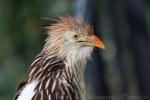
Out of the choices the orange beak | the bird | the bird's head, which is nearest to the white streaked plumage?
the bird

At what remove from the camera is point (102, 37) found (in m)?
9.66

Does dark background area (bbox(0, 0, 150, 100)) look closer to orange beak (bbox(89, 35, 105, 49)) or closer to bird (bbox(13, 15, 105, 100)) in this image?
bird (bbox(13, 15, 105, 100))

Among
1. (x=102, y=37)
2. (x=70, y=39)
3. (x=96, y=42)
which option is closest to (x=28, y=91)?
(x=70, y=39)

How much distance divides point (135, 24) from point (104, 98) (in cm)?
100

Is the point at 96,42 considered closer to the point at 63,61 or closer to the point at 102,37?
the point at 63,61

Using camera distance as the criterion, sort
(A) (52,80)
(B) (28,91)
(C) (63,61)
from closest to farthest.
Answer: (B) (28,91) → (A) (52,80) → (C) (63,61)

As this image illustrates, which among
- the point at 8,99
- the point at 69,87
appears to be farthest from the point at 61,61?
the point at 8,99

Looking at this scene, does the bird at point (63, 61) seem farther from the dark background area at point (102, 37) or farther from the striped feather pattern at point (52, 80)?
the dark background area at point (102, 37)

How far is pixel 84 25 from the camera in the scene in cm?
555

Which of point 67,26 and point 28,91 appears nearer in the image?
point 28,91

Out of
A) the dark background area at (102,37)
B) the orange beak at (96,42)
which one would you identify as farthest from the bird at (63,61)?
the dark background area at (102,37)

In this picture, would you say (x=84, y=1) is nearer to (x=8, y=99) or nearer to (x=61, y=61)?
(x=61, y=61)

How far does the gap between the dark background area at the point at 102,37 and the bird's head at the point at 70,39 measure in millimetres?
227

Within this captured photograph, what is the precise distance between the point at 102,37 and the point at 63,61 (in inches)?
168
